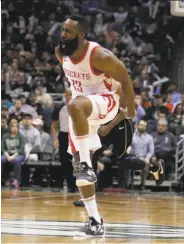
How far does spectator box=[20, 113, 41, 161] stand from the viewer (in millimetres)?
13398

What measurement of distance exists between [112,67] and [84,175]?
0.92m

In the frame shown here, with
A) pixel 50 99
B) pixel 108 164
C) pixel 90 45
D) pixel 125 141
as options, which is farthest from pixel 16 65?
pixel 90 45

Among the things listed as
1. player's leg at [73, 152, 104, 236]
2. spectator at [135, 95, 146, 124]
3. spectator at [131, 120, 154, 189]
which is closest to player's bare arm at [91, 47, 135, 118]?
player's leg at [73, 152, 104, 236]

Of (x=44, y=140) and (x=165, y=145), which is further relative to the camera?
(x=44, y=140)

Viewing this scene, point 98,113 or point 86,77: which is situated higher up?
point 86,77

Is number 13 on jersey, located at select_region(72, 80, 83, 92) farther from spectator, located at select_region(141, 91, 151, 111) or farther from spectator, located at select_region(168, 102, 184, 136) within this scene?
spectator, located at select_region(141, 91, 151, 111)

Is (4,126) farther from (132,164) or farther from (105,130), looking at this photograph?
(105,130)

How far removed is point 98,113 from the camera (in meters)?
5.80

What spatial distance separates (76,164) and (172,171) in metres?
7.52

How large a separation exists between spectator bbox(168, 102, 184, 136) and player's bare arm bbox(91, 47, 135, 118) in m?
7.57

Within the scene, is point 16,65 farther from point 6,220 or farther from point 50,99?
point 6,220

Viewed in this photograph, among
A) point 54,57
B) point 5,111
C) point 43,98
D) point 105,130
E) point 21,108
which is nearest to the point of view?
point 105,130

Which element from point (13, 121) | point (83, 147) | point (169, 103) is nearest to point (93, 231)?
point (83, 147)

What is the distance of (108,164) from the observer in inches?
502
